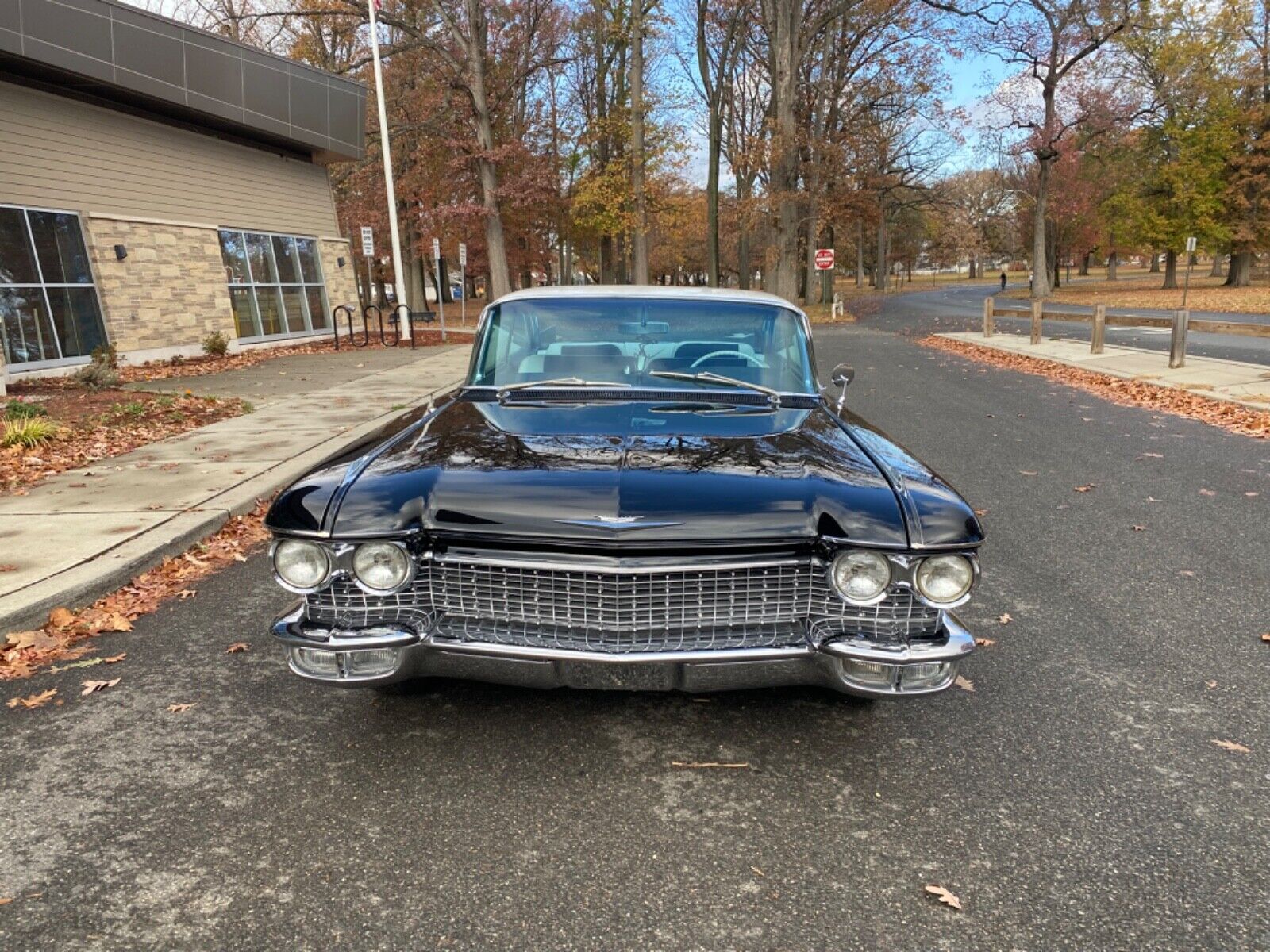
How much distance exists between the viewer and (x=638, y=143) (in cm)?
2861

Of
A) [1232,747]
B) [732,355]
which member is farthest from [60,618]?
[1232,747]

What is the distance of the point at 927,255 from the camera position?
346 ft

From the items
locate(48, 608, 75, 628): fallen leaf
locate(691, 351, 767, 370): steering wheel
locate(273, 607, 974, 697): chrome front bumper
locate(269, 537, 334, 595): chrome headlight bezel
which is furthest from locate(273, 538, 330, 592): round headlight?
locate(48, 608, 75, 628): fallen leaf

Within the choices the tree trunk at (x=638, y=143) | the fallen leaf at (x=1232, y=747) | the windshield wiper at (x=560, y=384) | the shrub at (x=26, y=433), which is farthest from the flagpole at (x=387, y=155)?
the fallen leaf at (x=1232, y=747)

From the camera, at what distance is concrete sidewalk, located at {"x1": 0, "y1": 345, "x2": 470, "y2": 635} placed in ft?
13.8

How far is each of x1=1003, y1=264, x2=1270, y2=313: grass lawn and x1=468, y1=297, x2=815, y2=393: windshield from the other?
24.4 metres

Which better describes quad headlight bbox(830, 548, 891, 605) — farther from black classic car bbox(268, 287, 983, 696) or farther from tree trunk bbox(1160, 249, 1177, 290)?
tree trunk bbox(1160, 249, 1177, 290)

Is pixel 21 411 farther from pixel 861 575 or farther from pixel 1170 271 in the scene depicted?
pixel 1170 271

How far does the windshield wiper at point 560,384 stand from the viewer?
3600 mm

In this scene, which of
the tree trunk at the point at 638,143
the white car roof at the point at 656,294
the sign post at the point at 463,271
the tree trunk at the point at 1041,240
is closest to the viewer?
the white car roof at the point at 656,294

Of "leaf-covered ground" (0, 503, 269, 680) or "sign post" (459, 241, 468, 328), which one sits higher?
"sign post" (459, 241, 468, 328)

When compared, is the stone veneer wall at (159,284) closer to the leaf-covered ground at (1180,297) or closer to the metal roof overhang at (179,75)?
the metal roof overhang at (179,75)

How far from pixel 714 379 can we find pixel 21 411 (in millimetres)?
7375

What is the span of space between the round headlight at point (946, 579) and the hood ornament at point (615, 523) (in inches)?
30.7
